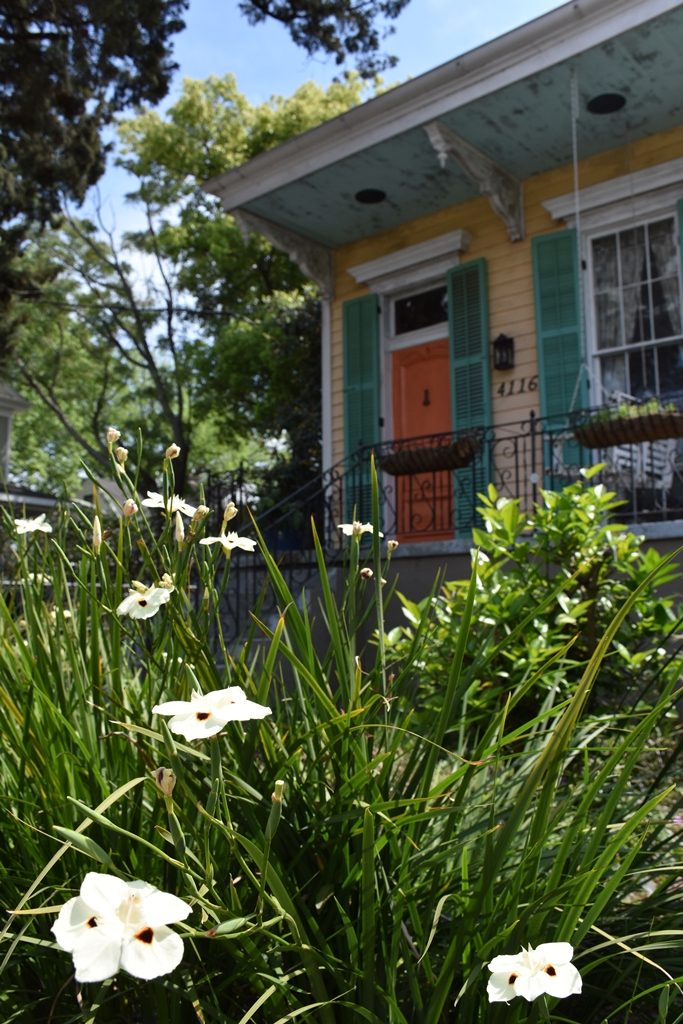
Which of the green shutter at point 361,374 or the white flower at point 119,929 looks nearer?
the white flower at point 119,929

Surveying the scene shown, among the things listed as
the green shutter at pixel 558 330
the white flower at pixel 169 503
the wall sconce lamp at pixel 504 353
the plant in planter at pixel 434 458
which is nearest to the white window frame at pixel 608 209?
the green shutter at pixel 558 330

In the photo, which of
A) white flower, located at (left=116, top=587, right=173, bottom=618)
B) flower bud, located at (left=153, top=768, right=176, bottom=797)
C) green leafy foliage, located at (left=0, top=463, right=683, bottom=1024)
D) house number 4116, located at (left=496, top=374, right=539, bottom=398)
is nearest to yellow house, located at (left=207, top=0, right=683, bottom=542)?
house number 4116, located at (left=496, top=374, right=539, bottom=398)

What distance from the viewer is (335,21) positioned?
9617 mm

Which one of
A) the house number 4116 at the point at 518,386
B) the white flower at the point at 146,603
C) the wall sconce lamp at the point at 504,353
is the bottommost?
the white flower at the point at 146,603

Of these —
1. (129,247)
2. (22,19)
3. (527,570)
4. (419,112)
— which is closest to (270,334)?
(22,19)

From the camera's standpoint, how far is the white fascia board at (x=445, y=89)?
20.7 ft

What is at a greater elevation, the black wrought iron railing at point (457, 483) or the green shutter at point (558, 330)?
the green shutter at point (558, 330)

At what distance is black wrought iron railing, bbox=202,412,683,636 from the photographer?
22.6ft

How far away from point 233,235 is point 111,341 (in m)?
4.82

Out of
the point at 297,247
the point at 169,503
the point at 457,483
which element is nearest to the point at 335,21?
the point at 297,247

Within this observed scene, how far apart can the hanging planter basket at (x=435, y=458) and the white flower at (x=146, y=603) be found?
5853 mm

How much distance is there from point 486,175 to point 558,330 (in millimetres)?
1551

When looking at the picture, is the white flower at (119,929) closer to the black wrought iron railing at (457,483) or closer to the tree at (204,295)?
the black wrought iron railing at (457,483)

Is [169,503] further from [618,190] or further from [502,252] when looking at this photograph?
[502,252]
